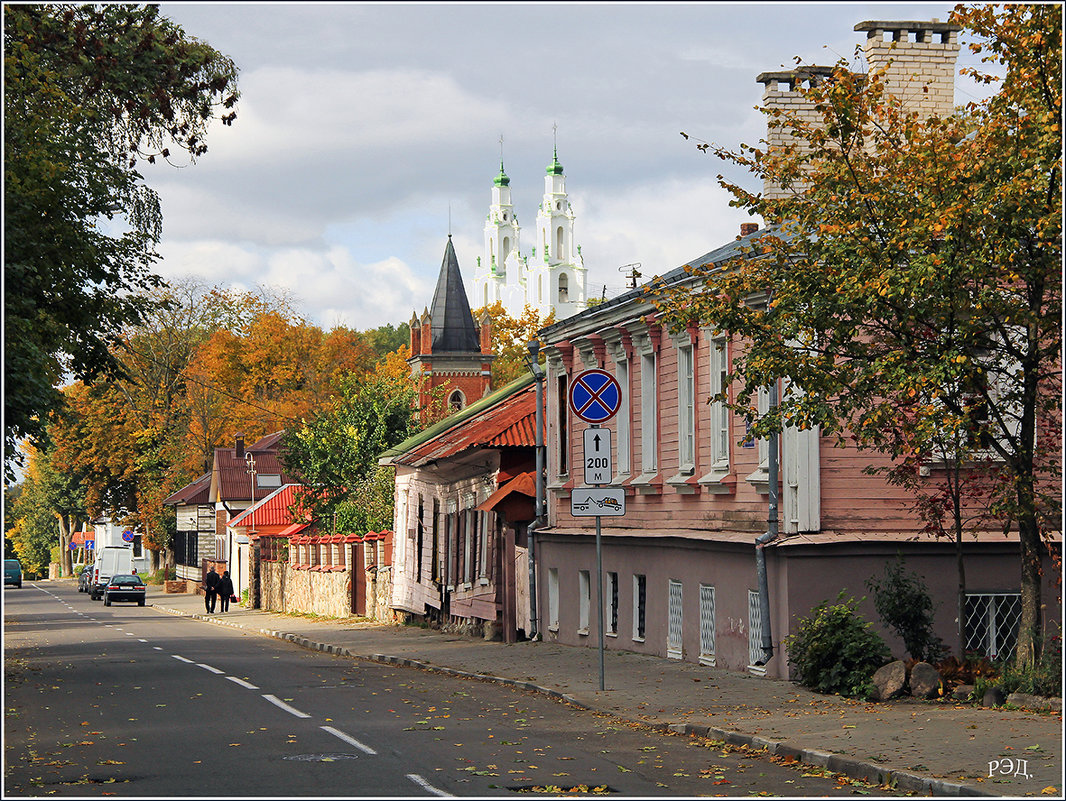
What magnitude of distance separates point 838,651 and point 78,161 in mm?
11843

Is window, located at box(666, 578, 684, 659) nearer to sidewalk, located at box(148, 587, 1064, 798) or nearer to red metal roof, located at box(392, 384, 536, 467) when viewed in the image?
sidewalk, located at box(148, 587, 1064, 798)

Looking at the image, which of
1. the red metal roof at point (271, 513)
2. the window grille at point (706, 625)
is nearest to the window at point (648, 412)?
the window grille at point (706, 625)

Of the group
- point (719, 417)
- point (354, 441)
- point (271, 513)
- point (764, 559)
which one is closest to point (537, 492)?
point (719, 417)

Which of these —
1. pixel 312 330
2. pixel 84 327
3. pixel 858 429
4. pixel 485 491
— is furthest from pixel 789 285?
pixel 312 330

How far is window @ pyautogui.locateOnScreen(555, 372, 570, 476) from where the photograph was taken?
2952cm

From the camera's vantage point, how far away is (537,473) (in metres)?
30.7

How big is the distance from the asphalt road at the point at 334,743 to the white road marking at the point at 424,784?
2 cm

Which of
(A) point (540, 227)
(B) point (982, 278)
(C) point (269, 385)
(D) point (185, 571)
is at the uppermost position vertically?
(A) point (540, 227)

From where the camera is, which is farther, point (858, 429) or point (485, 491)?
point (485, 491)

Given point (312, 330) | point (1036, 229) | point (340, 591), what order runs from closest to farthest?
point (1036, 229) → point (340, 591) → point (312, 330)

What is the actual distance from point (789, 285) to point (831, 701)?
15.2 ft

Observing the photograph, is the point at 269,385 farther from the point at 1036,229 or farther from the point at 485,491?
the point at 1036,229

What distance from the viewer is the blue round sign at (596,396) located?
62.6 feet

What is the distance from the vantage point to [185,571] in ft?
295
